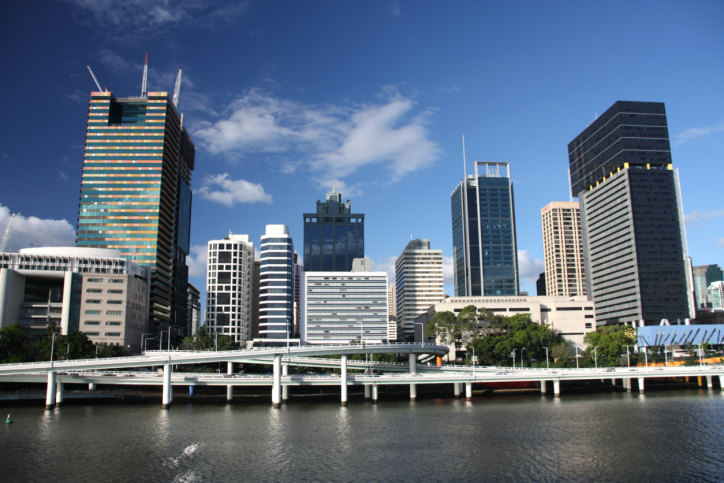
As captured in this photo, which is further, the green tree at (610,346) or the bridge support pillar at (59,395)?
the green tree at (610,346)

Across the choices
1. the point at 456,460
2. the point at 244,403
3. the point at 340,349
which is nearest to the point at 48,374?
the point at 244,403

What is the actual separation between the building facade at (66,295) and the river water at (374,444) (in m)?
79.4

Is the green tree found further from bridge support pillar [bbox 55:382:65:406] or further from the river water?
bridge support pillar [bbox 55:382:65:406]

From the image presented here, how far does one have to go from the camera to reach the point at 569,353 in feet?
556

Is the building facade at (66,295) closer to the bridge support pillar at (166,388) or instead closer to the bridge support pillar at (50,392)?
the bridge support pillar at (50,392)

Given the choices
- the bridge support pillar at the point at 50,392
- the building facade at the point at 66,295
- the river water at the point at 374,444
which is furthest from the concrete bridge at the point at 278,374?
the building facade at the point at 66,295

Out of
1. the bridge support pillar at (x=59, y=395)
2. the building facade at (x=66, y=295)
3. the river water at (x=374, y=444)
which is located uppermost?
the building facade at (x=66, y=295)

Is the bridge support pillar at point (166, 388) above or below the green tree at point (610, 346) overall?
below

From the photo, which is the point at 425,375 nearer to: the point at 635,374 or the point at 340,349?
the point at 340,349

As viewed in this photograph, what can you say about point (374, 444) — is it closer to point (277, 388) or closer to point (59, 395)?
point (277, 388)

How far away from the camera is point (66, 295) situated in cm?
17812

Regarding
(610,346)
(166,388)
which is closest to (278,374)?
(166,388)

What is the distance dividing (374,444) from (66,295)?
486ft

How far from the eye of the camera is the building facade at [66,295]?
17750 cm
